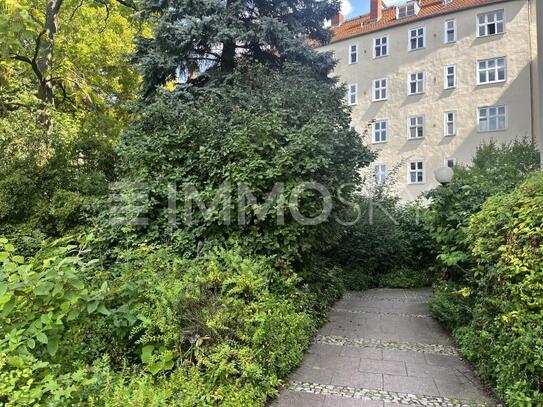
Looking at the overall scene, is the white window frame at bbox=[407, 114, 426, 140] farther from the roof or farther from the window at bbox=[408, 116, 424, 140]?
the roof

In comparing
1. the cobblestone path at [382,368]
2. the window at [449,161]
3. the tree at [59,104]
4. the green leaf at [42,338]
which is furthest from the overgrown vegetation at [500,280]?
the window at [449,161]

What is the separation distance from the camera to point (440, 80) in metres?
20.0

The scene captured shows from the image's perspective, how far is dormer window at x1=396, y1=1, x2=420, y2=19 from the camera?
865 inches

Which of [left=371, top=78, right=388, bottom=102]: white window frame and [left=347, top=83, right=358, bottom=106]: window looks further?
[left=347, top=83, right=358, bottom=106]: window

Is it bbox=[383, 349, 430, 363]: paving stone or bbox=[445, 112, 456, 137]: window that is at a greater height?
bbox=[445, 112, 456, 137]: window

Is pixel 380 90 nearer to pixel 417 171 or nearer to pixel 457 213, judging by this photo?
pixel 417 171

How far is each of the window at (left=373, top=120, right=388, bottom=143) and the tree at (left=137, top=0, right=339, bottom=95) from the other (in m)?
13.3

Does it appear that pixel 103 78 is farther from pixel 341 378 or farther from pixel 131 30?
pixel 341 378

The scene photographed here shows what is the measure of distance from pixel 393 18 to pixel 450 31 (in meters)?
4.00

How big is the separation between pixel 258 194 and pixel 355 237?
5.90 meters

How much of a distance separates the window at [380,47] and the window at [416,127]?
427cm

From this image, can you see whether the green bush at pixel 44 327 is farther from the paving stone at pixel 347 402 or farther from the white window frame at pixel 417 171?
the white window frame at pixel 417 171

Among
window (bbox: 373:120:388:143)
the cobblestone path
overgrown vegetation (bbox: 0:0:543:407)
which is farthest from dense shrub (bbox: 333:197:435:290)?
window (bbox: 373:120:388:143)

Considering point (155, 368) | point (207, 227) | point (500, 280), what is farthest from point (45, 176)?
point (500, 280)
